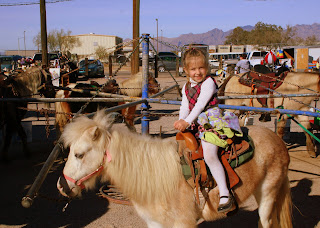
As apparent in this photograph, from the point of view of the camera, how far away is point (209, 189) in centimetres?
281

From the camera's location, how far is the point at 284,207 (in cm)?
334

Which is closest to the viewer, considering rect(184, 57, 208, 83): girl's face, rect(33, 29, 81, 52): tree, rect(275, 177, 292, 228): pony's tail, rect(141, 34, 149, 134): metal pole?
rect(184, 57, 208, 83): girl's face

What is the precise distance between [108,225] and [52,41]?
201ft

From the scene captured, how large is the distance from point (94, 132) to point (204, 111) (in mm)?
1071

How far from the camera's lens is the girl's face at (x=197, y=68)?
111 inches

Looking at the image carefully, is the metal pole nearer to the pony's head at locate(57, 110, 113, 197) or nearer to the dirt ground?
the dirt ground

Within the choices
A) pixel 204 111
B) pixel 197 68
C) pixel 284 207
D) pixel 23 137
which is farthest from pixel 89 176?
pixel 23 137

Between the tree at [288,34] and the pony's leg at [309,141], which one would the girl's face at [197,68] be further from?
the tree at [288,34]

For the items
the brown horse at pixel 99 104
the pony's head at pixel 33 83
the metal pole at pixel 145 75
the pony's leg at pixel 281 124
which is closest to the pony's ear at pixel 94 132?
the metal pole at pixel 145 75

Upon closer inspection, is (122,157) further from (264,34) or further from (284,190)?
(264,34)

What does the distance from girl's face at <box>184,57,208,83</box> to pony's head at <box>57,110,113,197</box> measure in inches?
40.2

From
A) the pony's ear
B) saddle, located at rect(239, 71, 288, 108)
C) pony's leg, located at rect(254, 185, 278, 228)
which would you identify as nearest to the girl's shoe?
pony's leg, located at rect(254, 185, 278, 228)

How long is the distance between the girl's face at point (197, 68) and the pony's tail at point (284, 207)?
1.60 metres

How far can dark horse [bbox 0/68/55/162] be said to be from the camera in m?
6.22
